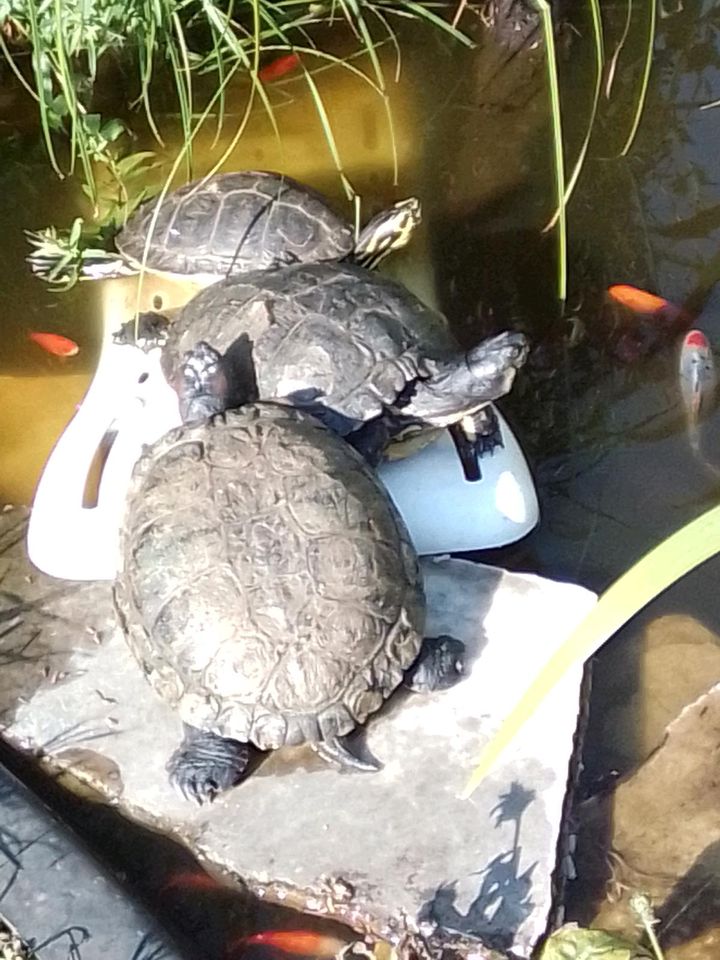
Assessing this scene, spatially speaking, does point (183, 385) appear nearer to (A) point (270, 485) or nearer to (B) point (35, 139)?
(A) point (270, 485)

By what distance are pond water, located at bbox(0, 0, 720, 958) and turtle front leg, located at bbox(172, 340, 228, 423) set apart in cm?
56

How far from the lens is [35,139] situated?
134 inches

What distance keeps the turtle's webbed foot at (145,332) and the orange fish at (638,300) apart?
1.12 meters

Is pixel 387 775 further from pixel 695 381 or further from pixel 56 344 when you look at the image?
pixel 56 344

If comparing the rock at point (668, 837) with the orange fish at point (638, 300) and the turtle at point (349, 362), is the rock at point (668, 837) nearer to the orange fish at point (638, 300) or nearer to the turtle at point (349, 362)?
the turtle at point (349, 362)

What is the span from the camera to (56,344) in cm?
293

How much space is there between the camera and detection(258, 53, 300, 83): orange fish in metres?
3.60

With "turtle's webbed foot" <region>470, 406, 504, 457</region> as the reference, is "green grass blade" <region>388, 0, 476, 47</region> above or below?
above

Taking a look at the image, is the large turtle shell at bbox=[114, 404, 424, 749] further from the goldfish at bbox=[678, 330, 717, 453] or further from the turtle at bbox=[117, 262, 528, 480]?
the goldfish at bbox=[678, 330, 717, 453]

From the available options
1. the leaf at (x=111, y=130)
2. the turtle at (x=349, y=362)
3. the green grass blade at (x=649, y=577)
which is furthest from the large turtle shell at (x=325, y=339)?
the green grass blade at (x=649, y=577)

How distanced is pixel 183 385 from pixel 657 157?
1776 millimetres

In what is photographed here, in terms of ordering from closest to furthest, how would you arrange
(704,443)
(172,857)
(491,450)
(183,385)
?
(172,857)
(183,385)
(491,450)
(704,443)

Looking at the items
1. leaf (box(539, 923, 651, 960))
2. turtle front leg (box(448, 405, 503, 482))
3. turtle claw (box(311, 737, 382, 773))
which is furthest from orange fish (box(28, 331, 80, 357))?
leaf (box(539, 923, 651, 960))

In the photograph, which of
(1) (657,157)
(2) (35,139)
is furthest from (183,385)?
(1) (657,157)
